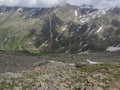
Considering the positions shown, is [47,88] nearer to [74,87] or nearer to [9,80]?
[74,87]

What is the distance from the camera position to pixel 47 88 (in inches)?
2469

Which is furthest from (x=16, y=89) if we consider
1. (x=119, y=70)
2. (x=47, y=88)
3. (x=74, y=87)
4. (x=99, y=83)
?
(x=119, y=70)

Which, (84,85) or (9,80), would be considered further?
(9,80)

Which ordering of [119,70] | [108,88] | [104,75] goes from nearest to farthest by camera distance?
[108,88] < [104,75] < [119,70]

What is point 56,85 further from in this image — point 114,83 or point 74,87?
point 114,83

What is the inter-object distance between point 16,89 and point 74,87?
10.9 m

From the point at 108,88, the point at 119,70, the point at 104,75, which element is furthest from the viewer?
the point at 119,70

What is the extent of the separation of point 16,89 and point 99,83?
603 inches

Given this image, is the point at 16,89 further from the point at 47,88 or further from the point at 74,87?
the point at 74,87

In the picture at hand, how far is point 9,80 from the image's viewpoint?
7006 centimetres

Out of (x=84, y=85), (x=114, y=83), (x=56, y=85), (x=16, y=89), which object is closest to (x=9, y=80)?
(x=16, y=89)

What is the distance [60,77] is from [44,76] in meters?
3.61

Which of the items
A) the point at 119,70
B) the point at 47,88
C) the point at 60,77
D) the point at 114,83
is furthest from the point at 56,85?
the point at 119,70

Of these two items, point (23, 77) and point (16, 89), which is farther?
point (23, 77)
